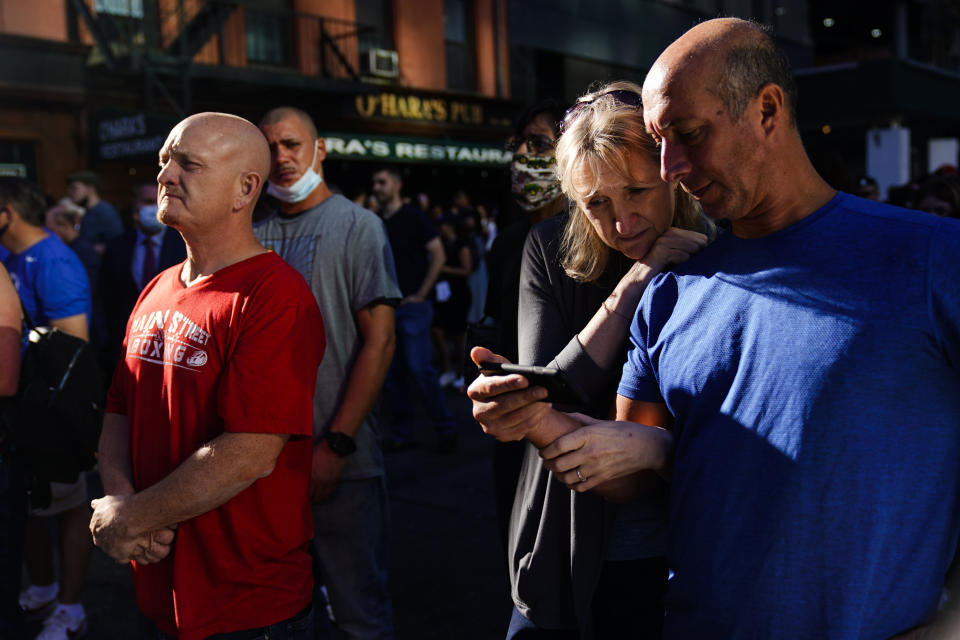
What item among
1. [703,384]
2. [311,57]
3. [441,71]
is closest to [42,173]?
[311,57]

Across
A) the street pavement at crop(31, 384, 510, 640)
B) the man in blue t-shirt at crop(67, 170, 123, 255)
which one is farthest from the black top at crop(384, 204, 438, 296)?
the man in blue t-shirt at crop(67, 170, 123, 255)

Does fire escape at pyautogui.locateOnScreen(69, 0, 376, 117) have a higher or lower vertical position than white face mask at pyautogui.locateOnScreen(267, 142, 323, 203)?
higher

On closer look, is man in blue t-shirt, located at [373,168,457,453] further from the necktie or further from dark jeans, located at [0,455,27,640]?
dark jeans, located at [0,455,27,640]

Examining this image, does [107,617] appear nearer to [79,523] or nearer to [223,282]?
[79,523]

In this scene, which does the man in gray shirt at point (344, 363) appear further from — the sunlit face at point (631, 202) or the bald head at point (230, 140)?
the sunlit face at point (631, 202)

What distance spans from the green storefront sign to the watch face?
10738 mm

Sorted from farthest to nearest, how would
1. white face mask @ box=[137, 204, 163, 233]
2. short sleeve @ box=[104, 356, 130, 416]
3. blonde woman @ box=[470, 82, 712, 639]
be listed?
white face mask @ box=[137, 204, 163, 233], short sleeve @ box=[104, 356, 130, 416], blonde woman @ box=[470, 82, 712, 639]

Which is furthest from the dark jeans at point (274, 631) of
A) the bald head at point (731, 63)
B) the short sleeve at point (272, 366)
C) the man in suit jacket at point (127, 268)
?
the man in suit jacket at point (127, 268)

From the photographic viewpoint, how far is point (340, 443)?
2.79 metres

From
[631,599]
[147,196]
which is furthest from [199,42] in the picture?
[631,599]

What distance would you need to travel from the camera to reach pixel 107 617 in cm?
396

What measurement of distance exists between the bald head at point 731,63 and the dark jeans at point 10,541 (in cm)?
243

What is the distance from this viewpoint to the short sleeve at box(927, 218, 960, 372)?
1.27 m

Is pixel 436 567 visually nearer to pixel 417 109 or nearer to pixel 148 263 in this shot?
pixel 148 263
